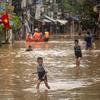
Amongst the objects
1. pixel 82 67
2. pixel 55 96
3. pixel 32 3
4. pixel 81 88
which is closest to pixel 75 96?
pixel 55 96

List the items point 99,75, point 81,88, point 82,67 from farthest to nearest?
1. point 82,67
2. point 99,75
3. point 81,88

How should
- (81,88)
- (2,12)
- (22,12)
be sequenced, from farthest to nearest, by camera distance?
(22,12), (2,12), (81,88)

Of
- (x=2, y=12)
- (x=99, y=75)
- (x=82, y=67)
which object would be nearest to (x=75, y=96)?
(x=99, y=75)

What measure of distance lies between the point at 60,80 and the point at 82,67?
15.5 ft

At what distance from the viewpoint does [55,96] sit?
12.7 meters

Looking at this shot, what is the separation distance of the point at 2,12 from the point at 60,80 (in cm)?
2896

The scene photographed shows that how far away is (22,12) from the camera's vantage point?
78500 mm

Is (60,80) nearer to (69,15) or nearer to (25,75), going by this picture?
(25,75)

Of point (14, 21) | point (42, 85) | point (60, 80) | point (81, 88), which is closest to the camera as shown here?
point (81, 88)

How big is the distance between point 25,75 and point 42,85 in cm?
277

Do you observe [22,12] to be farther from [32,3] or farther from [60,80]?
[60,80]

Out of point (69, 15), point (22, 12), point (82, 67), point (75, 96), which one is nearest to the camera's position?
point (75, 96)

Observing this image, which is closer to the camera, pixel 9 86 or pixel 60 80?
pixel 9 86

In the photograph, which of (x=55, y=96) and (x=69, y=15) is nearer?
(x=55, y=96)
